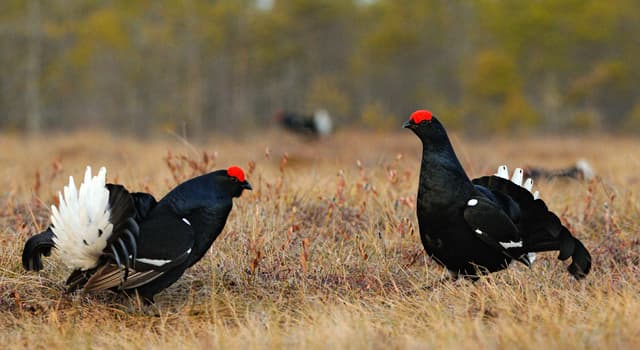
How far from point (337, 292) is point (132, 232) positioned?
980 mm

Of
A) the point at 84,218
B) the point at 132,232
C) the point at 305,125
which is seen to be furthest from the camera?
the point at 305,125

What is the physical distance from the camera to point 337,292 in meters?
3.28

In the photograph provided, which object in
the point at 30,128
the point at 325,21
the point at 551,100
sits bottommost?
the point at 30,128

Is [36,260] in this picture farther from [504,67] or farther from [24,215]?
[504,67]

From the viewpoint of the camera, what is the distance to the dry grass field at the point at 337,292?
2.56 m

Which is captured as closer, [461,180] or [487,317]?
[487,317]

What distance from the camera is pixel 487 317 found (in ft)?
9.20

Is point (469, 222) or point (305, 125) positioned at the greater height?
point (305, 125)

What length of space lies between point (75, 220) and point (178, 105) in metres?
24.0

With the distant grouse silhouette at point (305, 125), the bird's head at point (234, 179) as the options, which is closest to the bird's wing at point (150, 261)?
the bird's head at point (234, 179)

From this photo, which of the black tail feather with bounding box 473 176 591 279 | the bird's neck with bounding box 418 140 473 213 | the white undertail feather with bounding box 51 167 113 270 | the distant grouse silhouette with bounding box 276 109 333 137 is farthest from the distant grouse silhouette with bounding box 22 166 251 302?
the distant grouse silhouette with bounding box 276 109 333 137

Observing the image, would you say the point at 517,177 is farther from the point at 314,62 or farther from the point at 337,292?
the point at 314,62

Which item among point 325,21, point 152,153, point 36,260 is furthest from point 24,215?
point 325,21

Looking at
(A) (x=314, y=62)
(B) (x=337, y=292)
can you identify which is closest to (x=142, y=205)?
(B) (x=337, y=292)
